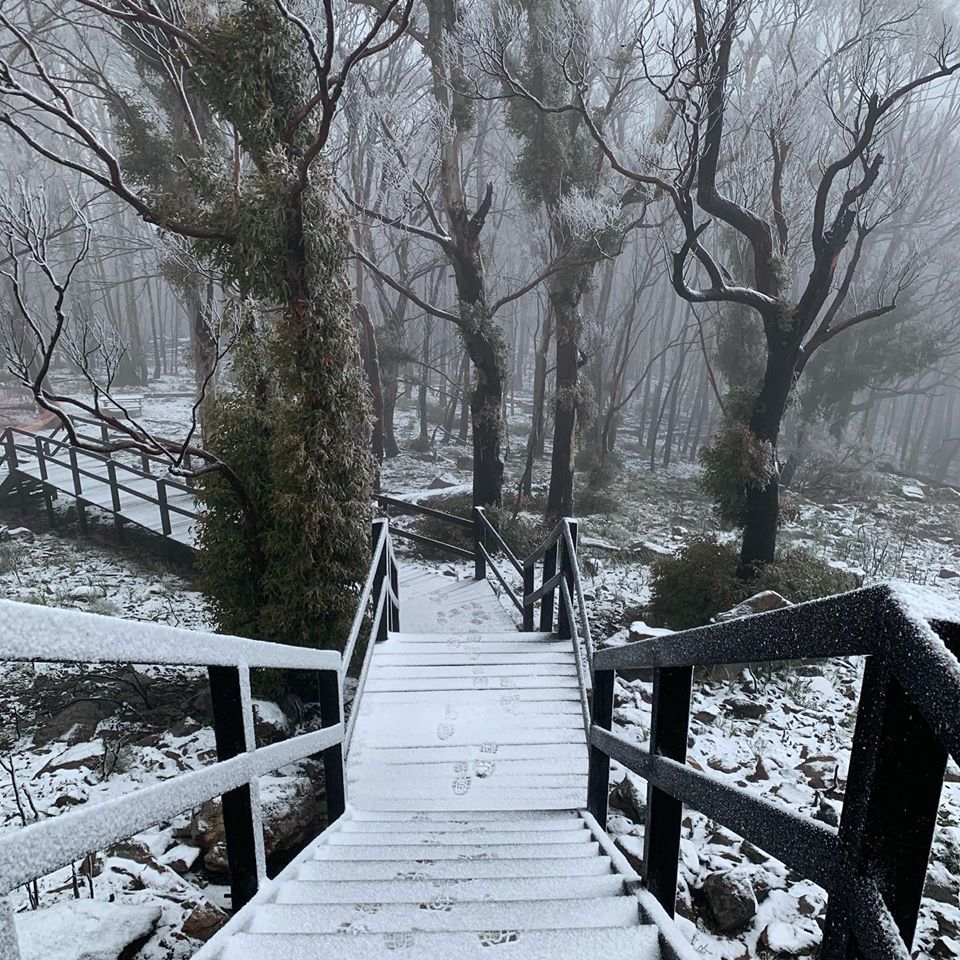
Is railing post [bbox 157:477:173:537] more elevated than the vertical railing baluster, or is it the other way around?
railing post [bbox 157:477:173:537]

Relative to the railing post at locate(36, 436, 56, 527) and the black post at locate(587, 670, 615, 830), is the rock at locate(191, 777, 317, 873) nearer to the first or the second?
the black post at locate(587, 670, 615, 830)

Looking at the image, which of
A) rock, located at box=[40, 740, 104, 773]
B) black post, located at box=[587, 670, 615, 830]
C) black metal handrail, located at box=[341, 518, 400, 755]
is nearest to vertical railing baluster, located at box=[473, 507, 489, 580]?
black metal handrail, located at box=[341, 518, 400, 755]

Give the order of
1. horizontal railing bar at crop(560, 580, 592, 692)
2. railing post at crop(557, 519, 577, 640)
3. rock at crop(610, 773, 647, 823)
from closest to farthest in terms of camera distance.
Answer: horizontal railing bar at crop(560, 580, 592, 692)
rock at crop(610, 773, 647, 823)
railing post at crop(557, 519, 577, 640)

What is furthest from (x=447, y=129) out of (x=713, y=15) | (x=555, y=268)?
(x=713, y=15)

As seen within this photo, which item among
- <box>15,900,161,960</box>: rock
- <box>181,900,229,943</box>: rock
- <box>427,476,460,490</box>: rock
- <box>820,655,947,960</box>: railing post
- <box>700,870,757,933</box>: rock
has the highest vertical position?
<box>820,655,947,960</box>: railing post

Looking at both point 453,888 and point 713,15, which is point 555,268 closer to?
point 713,15

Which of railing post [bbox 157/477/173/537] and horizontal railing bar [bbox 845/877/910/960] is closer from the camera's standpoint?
horizontal railing bar [bbox 845/877/910/960]

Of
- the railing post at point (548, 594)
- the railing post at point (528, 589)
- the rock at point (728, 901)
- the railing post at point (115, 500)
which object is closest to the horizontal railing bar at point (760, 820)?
the rock at point (728, 901)

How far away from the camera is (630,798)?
Result: 4.77 m

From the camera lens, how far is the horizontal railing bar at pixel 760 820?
3.11 ft

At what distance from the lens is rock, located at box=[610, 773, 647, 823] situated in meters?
4.69

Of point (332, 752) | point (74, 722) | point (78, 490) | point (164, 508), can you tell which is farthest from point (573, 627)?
point (78, 490)

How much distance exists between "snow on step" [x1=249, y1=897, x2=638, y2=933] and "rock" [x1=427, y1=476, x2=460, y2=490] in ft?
50.8

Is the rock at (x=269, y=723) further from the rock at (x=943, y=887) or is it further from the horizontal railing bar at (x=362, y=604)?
the rock at (x=943, y=887)
